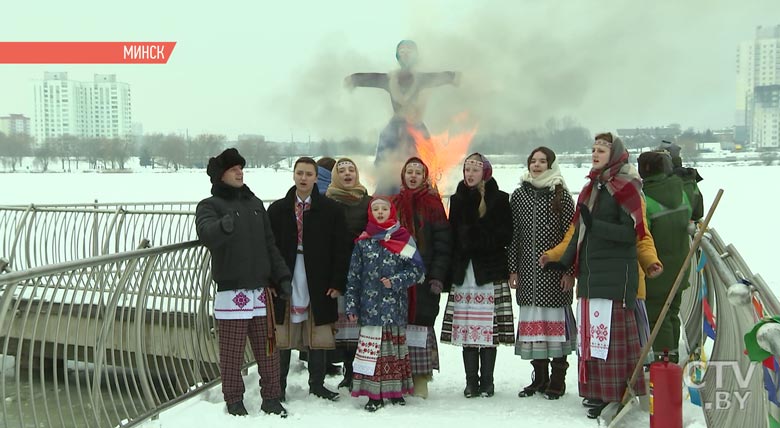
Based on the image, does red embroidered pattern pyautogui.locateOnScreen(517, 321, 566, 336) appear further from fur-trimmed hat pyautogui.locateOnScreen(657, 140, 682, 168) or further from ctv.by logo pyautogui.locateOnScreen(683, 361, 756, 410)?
fur-trimmed hat pyautogui.locateOnScreen(657, 140, 682, 168)

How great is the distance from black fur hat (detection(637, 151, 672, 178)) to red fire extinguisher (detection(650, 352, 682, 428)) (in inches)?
81.4

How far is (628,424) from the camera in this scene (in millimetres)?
4824

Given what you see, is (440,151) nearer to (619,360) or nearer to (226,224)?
(619,360)

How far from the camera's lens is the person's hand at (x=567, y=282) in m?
5.31

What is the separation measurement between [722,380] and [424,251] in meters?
2.23

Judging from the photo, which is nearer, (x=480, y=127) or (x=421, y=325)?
(x=421, y=325)

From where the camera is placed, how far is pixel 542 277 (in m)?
5.41

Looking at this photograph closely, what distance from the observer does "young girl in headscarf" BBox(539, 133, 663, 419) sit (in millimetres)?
4875

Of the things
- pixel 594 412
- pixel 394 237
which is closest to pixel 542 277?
pixel 594 412

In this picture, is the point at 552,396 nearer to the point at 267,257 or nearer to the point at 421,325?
the point at 421,325

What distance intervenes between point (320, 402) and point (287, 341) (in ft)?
1.74

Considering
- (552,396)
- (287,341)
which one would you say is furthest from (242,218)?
(552,396)

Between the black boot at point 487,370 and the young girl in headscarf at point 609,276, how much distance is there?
761mm

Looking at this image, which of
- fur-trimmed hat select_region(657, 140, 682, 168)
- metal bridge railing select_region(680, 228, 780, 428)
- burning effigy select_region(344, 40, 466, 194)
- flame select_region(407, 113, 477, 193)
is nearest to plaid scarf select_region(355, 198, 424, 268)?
metal bridge railing select_region(680, 228, 780, 428)
